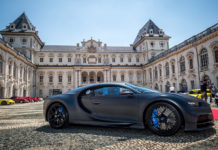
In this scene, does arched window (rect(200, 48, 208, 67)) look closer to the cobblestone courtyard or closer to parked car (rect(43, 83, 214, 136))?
the cobblestone courtyard

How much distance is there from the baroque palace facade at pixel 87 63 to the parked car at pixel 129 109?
25.7 m

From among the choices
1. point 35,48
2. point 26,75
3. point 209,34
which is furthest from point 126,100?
point 35,48

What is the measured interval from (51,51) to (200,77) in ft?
134

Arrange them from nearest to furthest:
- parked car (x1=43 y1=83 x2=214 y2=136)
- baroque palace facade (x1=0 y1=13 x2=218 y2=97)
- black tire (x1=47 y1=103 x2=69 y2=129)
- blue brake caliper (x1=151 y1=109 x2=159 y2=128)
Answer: parked car (x1=43 y1=83 x2=214 y2=136) < blue brake caliper (x1=151 y1=109 x2=159 y2=128) < black tire (x1=47 y1=103 x2=69 y2=129) < baroque palace facade (x1=0 y1=13 x2=218 y2=97)

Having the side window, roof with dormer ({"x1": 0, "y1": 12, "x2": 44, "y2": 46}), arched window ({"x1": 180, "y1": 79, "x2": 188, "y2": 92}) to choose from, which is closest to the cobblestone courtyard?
the side window

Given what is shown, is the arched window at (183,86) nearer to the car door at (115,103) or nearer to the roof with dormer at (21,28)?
the car door at (115,103)

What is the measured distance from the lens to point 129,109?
342 centimetres

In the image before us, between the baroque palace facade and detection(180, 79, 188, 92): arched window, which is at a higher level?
the baroque palace facade

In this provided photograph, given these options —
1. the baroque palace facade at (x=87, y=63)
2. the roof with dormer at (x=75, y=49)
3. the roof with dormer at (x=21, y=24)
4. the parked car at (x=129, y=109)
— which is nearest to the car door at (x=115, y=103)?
the parked car at (x=129, y=109)

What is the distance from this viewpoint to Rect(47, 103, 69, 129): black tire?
406 centimetres

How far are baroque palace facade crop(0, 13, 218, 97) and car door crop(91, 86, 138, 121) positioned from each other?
2588 cm

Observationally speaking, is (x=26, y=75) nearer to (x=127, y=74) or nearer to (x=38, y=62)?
(x=38, y=62)

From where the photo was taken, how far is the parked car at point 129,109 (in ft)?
10.1

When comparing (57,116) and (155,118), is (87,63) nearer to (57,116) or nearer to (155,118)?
(57,116)
